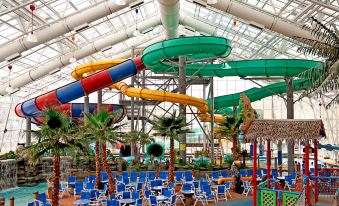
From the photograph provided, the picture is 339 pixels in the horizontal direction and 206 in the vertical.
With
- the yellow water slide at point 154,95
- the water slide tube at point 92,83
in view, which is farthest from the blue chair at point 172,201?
the water slide tube at point 92,83

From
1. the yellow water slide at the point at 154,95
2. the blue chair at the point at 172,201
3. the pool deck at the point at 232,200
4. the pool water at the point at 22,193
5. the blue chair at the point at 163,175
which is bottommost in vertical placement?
the pool water at the point at 22,193

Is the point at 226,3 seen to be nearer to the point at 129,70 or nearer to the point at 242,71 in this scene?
the point at 242,71

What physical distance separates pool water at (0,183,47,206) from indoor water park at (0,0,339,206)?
51 millimetres

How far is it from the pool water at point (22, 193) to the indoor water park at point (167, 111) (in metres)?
0.05

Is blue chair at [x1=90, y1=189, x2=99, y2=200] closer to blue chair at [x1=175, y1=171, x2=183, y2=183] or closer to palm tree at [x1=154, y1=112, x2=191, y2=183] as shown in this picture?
palm tree at [x1=154, y1=112, x2=191, y2=183]

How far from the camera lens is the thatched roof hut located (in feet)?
34.6

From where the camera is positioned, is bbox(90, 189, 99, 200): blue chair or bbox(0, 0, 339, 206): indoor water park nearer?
bbox(0, 0, 339, 206): indoor water park

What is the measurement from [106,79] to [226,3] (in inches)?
280

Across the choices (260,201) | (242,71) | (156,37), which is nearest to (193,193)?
(260,201)

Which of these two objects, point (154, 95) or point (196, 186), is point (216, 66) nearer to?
point (154, 95)

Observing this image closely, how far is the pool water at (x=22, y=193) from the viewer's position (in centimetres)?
1625

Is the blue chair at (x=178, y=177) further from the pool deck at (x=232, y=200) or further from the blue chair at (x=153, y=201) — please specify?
the blue chair at (x=153, y=201)

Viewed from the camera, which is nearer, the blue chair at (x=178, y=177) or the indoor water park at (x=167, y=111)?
the indoor water park at (x=167, y=111)

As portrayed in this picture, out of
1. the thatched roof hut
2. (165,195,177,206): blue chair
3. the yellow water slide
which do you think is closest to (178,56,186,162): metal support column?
the yellow water slide
